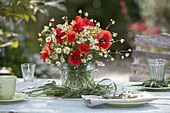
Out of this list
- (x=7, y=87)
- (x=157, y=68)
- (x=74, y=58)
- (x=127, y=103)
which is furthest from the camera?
A: (x=157, y=68)

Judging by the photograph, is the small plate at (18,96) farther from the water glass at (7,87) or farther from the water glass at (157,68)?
the water glass at (157,68)

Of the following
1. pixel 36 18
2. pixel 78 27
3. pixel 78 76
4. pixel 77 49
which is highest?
pixel 36 18

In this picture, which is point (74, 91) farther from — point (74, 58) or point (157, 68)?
point (157, 68)

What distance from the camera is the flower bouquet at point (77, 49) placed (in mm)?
2297

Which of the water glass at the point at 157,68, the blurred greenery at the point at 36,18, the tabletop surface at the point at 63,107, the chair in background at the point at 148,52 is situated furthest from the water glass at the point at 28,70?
the blurred greenery at the point at 36,18

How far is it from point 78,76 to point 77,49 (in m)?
0.14

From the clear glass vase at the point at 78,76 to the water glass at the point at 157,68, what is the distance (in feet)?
1.09

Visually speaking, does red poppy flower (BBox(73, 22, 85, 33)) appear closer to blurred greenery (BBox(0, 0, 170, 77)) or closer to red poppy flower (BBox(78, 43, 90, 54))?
red poppy flower (BBox(78, 43, 90, 54))

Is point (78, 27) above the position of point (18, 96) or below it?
above

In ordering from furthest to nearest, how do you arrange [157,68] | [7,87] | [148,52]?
[148,52] < [157,68] < [7,87]

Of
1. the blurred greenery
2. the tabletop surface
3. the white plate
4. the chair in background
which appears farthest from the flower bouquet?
the blurred greenery

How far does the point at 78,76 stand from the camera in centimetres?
237

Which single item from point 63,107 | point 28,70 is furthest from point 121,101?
point 28,70

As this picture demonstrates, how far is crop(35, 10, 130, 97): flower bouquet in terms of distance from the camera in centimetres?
230
